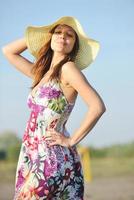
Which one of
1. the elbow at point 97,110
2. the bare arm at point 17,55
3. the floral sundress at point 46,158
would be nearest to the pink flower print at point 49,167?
the floral sundress at point 46,158

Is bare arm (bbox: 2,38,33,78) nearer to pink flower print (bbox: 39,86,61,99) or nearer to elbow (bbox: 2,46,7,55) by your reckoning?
elbow (bbox: 2,46,7,55)

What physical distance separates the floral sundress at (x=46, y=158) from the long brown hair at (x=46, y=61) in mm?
57

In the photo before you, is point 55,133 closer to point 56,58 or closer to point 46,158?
point 46,158

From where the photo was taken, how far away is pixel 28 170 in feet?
7.82

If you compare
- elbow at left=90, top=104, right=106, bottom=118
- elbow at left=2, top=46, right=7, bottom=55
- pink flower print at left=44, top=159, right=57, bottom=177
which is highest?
elbow at left=2, top=46, right=7, bottom=55

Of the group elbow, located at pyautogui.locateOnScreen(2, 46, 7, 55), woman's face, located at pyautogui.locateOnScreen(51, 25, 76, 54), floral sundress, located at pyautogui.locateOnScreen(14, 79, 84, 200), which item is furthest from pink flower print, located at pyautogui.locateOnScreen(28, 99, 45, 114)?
elbow, located at pyautogui.locateOnScreen(2, 46, 7, 55)

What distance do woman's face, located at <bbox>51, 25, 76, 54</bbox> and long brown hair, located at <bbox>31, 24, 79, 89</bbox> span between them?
0.03 m

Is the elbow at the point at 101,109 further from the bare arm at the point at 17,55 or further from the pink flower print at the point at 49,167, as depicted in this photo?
the bare arm at the point at 17,55

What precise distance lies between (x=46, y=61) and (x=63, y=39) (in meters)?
0.12

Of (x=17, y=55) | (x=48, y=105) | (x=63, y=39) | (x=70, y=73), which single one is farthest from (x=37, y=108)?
(x=17, y=55)

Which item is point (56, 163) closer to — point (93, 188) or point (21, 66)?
point (21, 66)

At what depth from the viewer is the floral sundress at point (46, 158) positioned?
236cm

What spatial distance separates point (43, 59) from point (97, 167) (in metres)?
9.17

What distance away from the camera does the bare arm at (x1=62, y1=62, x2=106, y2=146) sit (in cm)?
238
